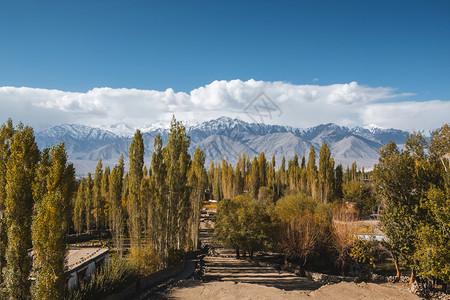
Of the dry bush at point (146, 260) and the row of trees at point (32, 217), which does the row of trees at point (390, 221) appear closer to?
the dry bush at point (146, 260)

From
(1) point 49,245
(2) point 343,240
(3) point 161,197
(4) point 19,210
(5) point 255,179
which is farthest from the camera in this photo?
(5) point 255,179

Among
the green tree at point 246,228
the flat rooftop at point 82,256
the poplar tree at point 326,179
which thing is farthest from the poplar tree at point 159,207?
the poplar tree at point 326,179

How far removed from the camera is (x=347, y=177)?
81625mm

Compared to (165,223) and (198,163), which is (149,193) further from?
(198,163)

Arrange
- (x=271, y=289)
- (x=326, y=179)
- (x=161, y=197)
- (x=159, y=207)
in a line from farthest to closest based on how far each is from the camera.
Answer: (x=326, y=179) → (x=161, y=197) → (x=159, y=207) → (x=271, y=289)

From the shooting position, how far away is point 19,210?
12961 mm

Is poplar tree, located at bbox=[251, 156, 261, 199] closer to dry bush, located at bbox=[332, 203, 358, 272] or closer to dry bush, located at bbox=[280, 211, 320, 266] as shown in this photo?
dry bush, located at bbox=[280, 211, 320, 266]

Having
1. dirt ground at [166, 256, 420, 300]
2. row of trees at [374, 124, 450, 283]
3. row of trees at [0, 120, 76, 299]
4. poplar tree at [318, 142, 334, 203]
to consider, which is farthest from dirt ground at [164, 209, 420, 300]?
poplar tree at [318, 142, 334, 203]

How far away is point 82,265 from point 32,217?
5.51m

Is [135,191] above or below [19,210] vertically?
below

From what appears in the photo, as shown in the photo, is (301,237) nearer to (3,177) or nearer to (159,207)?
(159,207)

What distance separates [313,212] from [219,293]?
16.0 meters

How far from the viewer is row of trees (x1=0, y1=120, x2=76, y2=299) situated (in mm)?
12102

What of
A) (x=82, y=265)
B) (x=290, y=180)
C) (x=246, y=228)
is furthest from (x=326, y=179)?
(x=82, y=265)
